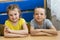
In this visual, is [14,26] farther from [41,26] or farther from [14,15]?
[41,26]

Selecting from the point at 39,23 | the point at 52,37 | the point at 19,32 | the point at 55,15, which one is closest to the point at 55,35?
the point at 52,37

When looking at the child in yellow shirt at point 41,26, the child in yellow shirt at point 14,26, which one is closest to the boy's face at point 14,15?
the child in yellow shirt at point 14,26

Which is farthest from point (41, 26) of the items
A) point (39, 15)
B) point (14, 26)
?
point (14, 26)

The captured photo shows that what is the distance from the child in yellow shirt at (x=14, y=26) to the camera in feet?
6.74

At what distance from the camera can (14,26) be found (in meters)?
2.21

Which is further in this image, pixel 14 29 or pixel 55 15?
pixel 55 15

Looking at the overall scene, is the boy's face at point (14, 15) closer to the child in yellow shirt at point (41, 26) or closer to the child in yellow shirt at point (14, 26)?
the child in yellow shirt at point (14, 26)

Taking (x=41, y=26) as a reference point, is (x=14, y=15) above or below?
above

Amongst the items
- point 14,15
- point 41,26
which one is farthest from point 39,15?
point 14,15

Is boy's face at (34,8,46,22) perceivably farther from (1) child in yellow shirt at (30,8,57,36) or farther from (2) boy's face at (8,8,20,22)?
(2) boy's face at (8,8,20,22)

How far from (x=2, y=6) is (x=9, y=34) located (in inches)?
53.0

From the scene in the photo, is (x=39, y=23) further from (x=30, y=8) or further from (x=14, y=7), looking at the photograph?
(x=30, y=8)

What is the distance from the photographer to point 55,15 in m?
3.27

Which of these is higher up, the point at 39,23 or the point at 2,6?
the point at 2,6
